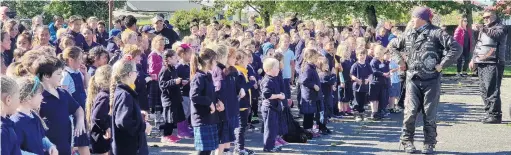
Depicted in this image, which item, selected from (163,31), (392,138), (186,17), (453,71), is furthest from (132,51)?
(186,17)

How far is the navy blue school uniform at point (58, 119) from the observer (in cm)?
627

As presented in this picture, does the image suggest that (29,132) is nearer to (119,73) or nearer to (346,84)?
(119,73)

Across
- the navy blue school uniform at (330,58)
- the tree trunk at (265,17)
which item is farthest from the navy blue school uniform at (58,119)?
the tree trunk at (265,17)

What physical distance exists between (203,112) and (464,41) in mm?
14710

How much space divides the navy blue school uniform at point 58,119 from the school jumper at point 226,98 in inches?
86.1

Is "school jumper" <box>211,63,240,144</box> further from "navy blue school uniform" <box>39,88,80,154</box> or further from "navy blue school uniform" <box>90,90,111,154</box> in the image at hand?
"navy blue school uniform" <box>39,88,80,154</box>

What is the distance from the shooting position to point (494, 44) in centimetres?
1180

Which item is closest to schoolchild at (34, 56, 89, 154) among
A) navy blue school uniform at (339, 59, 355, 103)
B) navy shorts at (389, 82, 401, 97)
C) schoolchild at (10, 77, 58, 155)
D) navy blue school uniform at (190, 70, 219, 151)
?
schoolchild at (10, 77, 58, 155)

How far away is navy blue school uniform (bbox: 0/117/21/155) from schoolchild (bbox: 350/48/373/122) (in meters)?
8.01

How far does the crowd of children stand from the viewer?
629 cm

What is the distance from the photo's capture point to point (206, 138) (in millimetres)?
7840

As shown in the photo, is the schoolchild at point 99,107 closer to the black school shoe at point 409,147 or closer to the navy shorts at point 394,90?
the black school shoe at point 409,147

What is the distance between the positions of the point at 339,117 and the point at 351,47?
1351mm

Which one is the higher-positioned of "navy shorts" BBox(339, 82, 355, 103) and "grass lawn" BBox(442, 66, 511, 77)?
"grass lawn" BBox(442, 66, 511, 77)
